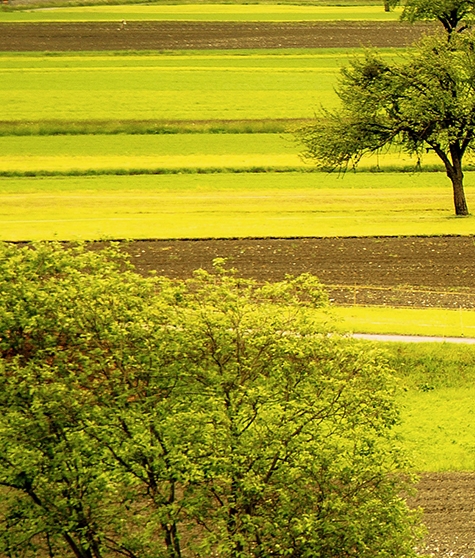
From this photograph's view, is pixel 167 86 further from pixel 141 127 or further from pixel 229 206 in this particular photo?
pixel 229 206

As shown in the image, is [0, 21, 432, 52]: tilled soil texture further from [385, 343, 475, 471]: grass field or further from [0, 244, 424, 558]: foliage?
[0, 244, 424, 558]: foliage

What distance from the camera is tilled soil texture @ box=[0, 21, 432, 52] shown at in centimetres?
9612

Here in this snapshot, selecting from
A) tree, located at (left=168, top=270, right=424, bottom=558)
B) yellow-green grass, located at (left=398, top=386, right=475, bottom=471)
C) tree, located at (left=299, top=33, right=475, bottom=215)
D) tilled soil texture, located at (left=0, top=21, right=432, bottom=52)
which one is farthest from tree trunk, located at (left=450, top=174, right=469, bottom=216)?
tilled soil texture, located at (left=0, top=21, right=432, bottom=52)

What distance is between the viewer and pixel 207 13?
116 metres

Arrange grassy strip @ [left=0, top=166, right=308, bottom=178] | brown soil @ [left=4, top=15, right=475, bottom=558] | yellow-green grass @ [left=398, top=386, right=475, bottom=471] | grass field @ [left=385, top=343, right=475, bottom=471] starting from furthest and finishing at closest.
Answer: grassy strip @ [left=0, top=166, right=308, bottom=178] < grass field @ [left=385, top=343, right=475, bottom=471] < yellow-green grass @ [left=398, top=386, right=475, bottom=471] < brown soil @ [left=4, top=15, right=475, bottom=558]

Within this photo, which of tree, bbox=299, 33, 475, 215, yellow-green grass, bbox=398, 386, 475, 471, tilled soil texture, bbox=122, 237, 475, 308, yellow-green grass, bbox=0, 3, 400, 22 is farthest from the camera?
yellow-green grass, bbox=0, 3, 400, 22

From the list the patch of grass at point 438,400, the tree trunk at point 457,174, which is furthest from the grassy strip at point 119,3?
the patch of grass at point 438,400

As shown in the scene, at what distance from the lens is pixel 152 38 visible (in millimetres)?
99562

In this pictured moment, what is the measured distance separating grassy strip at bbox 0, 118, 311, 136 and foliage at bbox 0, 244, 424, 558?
4957cm

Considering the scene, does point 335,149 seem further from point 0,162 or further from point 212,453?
point 212,453

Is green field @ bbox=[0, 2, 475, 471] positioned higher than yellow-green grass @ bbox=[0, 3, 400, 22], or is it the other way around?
yellow-green grass @ bbox=[0, 3, 400, 22]

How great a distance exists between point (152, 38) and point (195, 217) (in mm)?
52431

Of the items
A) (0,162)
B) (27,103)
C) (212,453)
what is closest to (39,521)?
(212,453)

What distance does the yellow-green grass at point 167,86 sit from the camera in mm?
74125
